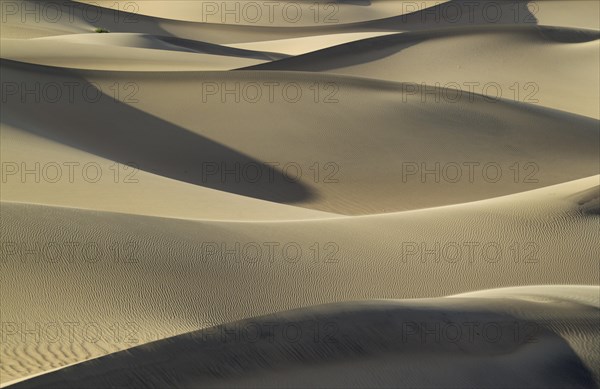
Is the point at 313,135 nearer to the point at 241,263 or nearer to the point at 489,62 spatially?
the point at 241,263

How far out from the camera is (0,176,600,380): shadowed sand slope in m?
4.62

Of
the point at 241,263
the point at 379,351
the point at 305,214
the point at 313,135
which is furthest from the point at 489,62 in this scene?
the point at 379,351

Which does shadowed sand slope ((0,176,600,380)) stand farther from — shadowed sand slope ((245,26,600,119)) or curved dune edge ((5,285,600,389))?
shadowed sand slope ((245,26,600,119))

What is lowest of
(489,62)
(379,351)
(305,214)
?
(305,214)

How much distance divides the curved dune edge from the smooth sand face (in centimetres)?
1

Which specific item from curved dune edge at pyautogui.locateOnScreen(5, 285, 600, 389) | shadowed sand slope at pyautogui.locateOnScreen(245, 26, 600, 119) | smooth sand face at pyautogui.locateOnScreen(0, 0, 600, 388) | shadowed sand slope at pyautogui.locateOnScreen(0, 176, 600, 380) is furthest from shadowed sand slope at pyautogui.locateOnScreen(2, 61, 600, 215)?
curved dune edge at pyautogui.locateOnScreen(5, 285, 600, 389)

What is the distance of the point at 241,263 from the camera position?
19.4 feet

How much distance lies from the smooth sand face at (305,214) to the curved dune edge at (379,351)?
0.01 meters

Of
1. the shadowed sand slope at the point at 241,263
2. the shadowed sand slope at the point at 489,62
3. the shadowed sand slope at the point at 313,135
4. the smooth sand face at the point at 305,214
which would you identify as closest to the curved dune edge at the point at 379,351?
the smooth sand face at the point at 305,214

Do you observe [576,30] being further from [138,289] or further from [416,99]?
[138,289]

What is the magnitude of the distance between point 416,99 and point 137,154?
14.2 ft

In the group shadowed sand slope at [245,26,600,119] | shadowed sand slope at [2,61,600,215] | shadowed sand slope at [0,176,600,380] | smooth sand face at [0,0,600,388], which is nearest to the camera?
smooth sand face at [0,0,600,388]

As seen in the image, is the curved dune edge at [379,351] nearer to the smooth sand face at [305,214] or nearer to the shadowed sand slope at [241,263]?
the smooth sand face at [305,214]

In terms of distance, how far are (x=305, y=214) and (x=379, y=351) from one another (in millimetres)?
4983
